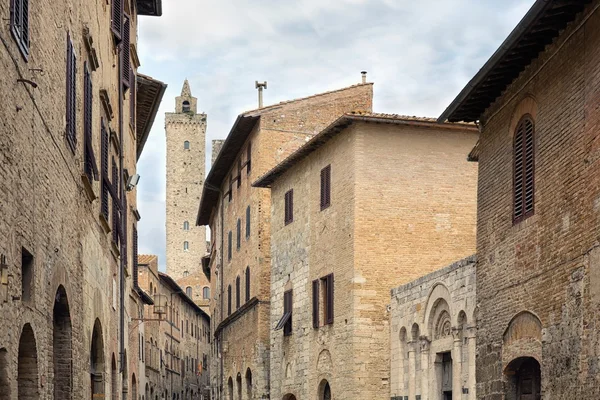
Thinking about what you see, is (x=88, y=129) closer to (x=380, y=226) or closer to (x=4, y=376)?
(x=4, y=376)

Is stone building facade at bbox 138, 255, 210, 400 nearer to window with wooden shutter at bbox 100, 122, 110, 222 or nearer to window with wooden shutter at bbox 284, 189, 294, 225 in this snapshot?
window with wooden shutter at bbox 284, 189, 294, 225

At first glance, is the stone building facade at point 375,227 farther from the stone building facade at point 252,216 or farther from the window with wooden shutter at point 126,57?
the window with wooden shutter at point 126,57

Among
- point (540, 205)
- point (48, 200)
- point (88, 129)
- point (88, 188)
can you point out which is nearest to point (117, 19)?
point (88, 129)

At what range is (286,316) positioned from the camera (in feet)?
99.9

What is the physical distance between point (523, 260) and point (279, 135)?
19.4 meters

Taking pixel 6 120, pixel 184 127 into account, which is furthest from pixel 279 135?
pixel 184 127

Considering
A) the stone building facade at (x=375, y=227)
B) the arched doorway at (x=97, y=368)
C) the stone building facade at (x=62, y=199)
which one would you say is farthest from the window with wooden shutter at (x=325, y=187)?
the arched doorway at (x=97, y=368)

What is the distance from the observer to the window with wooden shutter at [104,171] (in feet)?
58.6

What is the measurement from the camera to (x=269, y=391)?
32969 millimetres

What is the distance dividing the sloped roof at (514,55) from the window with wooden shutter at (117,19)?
22.8ft

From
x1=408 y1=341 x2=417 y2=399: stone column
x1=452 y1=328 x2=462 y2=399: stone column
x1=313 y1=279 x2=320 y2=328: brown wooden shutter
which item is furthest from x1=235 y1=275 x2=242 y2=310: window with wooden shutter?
x1=452 y1=328 x2=462 y2=399: stone column

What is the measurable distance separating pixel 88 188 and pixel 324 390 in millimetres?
14309

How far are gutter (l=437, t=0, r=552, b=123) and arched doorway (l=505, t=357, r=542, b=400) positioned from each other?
12.5 feet

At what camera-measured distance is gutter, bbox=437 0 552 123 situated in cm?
1236
